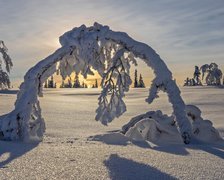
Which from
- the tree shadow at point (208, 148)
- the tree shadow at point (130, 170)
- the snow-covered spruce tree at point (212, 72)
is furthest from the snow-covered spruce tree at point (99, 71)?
the snow-covered spruce tree at point (212, 72)

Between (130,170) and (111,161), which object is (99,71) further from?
(130,170)

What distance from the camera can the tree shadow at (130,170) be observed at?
3118mm

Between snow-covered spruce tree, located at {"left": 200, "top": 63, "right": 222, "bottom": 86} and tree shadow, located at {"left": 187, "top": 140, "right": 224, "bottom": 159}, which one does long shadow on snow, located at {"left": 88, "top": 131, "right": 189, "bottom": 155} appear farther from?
snow-covered spruce tree, located at {"left": 200, "top": 63, "right": 222, "bottom": 86}

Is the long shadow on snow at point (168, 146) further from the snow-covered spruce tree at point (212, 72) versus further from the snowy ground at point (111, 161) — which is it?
the snow-covered spruce tree at point (212, 72)

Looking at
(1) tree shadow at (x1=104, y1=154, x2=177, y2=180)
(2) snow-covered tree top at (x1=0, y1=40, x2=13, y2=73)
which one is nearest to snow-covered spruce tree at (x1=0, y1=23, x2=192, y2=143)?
(1) tree shadow at (x1=104, y1=154, x2=177, y2=180)

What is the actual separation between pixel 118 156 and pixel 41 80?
6.51 ft

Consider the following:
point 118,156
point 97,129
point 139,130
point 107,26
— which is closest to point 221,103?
point 97,129

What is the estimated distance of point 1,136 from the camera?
Result: 17.1 ft

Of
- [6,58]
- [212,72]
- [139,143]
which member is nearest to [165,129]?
[139,143]

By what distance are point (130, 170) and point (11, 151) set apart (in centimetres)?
130

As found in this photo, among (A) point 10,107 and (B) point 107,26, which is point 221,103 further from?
(B) point 107,26

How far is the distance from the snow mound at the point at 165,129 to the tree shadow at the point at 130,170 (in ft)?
5.27

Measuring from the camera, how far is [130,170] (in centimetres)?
332

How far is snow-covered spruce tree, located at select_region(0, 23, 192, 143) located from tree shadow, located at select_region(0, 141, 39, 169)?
54cm
